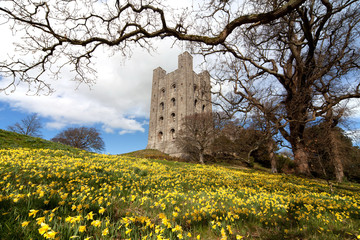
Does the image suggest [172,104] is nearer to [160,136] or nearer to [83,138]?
[160,136]

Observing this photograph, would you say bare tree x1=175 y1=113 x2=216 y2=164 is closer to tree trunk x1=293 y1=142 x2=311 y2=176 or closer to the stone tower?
the stone tower

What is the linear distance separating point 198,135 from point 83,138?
32.4m

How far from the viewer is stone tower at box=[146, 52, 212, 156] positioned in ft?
127

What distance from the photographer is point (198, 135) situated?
96.4 feet

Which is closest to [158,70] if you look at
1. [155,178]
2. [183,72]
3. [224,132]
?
[183,72]

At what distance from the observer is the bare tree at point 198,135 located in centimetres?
2886

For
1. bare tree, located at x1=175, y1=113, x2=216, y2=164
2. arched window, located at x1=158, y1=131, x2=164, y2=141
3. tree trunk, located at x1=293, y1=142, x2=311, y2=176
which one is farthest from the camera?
arched window, located at x1=158, y1=131, x2=164, y2=141

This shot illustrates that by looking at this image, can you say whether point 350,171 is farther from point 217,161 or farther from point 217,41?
point 217,41

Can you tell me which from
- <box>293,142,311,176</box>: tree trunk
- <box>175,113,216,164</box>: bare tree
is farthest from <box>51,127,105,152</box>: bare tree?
<box>293,142,311,176</box>: tree trunk

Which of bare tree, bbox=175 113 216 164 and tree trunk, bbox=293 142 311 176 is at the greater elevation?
bare tree, bbox=175 113 216 164

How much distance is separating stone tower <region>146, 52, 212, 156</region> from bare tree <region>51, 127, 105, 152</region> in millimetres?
14228

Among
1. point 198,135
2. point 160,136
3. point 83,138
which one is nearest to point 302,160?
point 198,135

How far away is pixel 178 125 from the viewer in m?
38.2

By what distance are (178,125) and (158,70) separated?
20.6 meters
